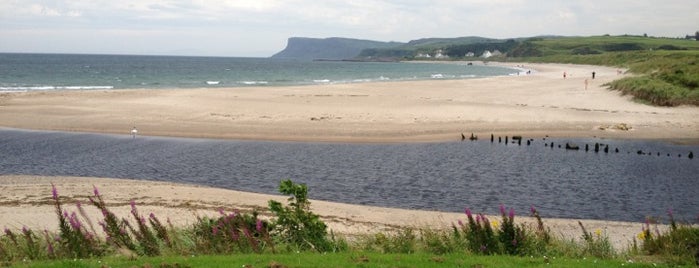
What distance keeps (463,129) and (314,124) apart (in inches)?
317

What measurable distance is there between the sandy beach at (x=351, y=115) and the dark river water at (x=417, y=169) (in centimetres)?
246

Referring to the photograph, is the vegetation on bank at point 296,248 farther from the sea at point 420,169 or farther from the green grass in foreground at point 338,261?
the sea at point 420,169

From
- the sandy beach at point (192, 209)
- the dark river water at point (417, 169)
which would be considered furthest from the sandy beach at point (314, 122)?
the dark river water at point (417, 169)

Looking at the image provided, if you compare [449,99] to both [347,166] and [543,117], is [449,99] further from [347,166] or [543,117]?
[347,166]

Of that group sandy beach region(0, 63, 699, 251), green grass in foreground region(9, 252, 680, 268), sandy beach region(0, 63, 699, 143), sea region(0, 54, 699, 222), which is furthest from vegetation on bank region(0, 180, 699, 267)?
sandy beach region(0, 63, 699, 143)

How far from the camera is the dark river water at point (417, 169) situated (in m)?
18.8

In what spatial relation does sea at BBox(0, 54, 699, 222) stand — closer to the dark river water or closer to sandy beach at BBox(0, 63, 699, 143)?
the dark river water

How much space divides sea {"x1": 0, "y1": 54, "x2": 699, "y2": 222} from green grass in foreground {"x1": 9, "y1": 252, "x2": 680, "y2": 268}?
25.4 ft

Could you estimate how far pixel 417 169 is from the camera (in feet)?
77.7

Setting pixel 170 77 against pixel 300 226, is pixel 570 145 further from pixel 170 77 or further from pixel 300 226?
pixel 170 77

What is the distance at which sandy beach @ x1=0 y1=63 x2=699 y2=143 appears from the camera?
3281cm

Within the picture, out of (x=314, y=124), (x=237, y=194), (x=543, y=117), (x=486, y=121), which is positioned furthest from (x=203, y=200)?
(x=543, y=117)

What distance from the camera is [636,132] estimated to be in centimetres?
3259

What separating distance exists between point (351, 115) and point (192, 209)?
23374 millimetres
